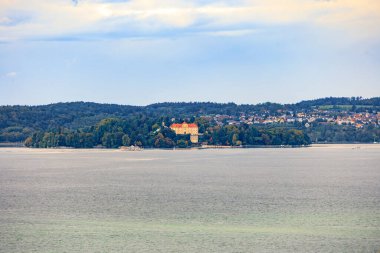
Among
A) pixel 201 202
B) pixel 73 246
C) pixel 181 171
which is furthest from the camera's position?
pixel 181 171

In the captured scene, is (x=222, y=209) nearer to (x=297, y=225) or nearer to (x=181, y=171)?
(x=297, y=225)

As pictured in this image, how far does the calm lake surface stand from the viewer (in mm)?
40531

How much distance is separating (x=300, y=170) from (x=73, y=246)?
66.6 metres

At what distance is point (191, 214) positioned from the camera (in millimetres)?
51250

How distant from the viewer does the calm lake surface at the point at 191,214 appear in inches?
1596

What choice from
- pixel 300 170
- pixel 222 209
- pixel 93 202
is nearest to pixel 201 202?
pixel 222 209

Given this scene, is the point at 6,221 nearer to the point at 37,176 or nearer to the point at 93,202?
the point at 93,202

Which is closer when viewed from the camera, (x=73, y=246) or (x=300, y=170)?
(x=73, y=246)

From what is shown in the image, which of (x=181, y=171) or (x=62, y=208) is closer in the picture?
(x=62, y=208)

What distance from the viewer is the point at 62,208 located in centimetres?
5553

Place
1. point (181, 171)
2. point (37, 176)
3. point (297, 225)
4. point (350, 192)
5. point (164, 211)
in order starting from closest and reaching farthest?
1. point (297, 225)
2. point (164, 211)
3. point (350, 192)
4. point (37, 176)
5. point (181, 171)

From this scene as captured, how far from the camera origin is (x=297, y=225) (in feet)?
152

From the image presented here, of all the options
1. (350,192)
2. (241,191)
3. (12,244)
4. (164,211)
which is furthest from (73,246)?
(350,192)

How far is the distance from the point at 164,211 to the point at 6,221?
1167 centimetres
